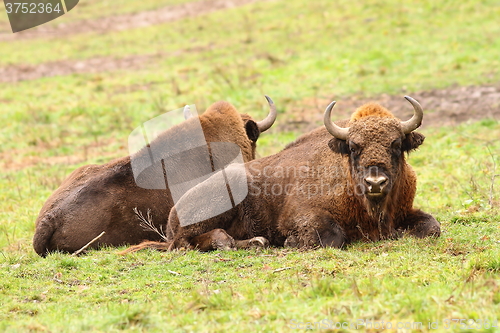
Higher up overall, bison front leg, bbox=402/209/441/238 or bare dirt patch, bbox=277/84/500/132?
bison front leg, bbox=402/209/441/238

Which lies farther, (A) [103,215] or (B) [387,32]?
(B) [387,32]

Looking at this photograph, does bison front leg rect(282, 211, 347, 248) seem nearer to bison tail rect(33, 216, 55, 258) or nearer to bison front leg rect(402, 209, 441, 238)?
bison front leg rect(402, 209, 441, 238)

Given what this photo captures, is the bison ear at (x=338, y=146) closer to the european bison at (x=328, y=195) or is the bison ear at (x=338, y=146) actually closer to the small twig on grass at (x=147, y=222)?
the european bison at (x=328, y=195)

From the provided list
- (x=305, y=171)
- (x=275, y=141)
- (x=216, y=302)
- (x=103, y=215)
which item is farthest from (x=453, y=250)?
(x=275, y=141)

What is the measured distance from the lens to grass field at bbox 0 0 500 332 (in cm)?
543

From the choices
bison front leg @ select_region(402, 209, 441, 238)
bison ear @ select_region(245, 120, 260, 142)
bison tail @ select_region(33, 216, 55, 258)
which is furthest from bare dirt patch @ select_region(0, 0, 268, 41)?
bison front leg @ select_region(402, 209, 441, 238)

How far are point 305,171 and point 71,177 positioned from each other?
3795mm

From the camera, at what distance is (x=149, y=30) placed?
106 feet

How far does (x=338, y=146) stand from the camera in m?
8.31

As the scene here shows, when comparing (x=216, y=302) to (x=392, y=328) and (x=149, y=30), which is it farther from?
(x=149, y=30)

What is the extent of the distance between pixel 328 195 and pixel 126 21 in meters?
28.1

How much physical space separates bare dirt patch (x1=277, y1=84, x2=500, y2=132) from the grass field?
36 centimetres

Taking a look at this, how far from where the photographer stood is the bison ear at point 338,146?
8250 millimetres

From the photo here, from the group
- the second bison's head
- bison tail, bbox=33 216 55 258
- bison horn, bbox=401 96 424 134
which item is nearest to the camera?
the second bison's head
